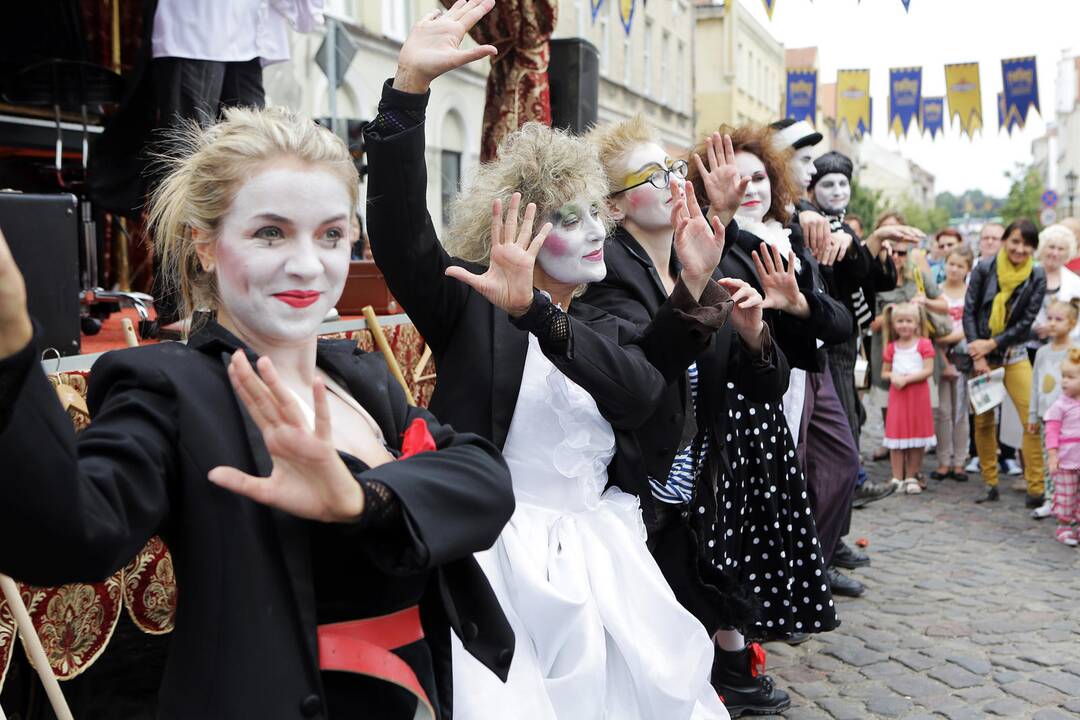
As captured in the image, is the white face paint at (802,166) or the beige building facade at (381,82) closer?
the white face paint at (802,166)

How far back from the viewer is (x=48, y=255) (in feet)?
8.51

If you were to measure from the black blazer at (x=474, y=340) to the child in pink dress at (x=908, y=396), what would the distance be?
18.7 ft

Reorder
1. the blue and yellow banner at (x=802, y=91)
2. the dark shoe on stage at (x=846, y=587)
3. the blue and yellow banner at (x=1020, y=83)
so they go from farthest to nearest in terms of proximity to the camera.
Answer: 1. the blue and yellow banner at (x=802, y=91)
2. the blue and yellow banner at (x=1020, y=83)
3. the dark shoe on stage at (x=846, y=587)

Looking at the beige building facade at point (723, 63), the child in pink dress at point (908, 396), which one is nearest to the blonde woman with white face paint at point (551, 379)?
the child in pink dress at point (908, 396)

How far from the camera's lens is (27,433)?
110 centimetres

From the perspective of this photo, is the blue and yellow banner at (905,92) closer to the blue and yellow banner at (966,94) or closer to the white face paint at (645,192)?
the blue and yellow banner at (966,94)

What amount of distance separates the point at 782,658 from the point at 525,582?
2.46m

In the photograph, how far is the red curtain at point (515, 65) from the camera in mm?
5133

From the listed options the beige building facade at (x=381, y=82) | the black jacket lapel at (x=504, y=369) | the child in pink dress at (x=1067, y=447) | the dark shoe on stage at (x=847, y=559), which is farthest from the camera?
the beige building facade at (x=381, y=82)

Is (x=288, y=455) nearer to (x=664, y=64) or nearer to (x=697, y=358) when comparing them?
(x=697, y=358)

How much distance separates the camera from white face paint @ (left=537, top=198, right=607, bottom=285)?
2.68 metres

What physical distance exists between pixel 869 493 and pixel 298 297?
21.8ft

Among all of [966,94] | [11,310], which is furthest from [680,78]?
[11,310]

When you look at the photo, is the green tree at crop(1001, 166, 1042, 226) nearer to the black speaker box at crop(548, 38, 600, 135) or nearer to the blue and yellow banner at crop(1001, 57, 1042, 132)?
the blue and yellow banner at crop(1001, 57, 1042, 132)
